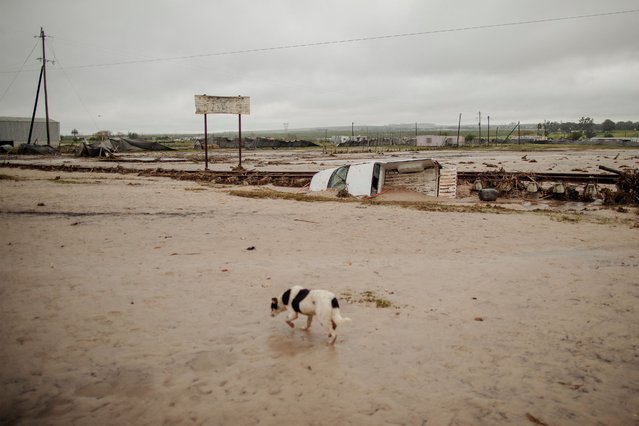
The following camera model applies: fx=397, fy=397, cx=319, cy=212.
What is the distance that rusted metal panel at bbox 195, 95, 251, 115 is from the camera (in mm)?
24250

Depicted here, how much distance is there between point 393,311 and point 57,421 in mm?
3653

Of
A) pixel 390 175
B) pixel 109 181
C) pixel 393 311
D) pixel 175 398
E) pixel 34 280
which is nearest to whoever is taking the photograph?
pixel 175 398

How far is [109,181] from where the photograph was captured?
1947 centimetres

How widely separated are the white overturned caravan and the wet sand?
6.62m

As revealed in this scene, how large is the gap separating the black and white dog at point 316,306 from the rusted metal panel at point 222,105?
71.7 feet

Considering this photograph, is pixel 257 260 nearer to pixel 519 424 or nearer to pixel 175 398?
pixel 175 398

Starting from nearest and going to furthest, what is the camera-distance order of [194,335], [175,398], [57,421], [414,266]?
[57,421] < [175,398] < [194,335] < [414,266]

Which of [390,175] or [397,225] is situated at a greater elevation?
[390,175]

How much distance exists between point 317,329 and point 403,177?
12300 mm

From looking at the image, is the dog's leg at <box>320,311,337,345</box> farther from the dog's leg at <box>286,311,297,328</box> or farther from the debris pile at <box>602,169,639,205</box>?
the debris pile at <box>602,169,639,205</box>

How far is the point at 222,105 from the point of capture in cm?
2470

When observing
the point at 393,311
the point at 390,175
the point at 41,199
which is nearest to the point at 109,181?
the point at 41,199

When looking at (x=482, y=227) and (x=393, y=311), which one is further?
(x=482, y=227)

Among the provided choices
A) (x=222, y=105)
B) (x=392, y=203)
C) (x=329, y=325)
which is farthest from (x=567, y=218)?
(x=222, y=105)
